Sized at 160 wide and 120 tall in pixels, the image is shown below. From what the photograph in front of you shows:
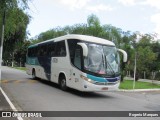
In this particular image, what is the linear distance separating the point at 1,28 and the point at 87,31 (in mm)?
44202

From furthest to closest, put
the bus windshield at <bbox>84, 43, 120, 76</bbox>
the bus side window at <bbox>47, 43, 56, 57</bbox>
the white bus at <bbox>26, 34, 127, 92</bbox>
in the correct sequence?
1. the bus side window at <bbox>47, 43, 56, 57</bbox>
2. the bus windshield at <bbox>84, 43, 120, 76</bbox>
3. the white bus at <bbox>26, 34, 127, 92</bbox>

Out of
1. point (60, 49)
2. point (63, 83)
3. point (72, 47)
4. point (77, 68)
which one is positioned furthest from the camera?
point (60, 49)

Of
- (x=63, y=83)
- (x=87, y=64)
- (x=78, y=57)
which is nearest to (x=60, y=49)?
(x=63, y=83)

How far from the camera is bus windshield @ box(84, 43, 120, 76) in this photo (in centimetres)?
1719

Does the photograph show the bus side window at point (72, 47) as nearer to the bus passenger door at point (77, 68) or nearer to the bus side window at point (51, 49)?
the bus passenger door at point (77, 68)

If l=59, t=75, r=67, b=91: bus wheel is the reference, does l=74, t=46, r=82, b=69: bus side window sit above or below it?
above

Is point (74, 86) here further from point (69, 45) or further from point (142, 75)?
point (142, 75)

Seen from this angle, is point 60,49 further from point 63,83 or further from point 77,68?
point 77,68

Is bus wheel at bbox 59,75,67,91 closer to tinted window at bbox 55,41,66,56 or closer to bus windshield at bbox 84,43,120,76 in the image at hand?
tinted window at bbox 55,41,66,56

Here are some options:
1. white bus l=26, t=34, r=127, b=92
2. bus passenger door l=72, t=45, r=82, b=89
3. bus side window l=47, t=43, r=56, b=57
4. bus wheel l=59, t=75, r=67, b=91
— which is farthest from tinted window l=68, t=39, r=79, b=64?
bus side window l=47, t=43, r=56, b=57

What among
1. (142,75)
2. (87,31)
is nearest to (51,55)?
(142,75)

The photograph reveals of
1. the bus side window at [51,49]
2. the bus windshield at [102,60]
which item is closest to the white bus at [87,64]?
the bus windshield at [102,60]

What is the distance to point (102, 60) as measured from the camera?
17469 millimetres

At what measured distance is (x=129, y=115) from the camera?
477 inches
